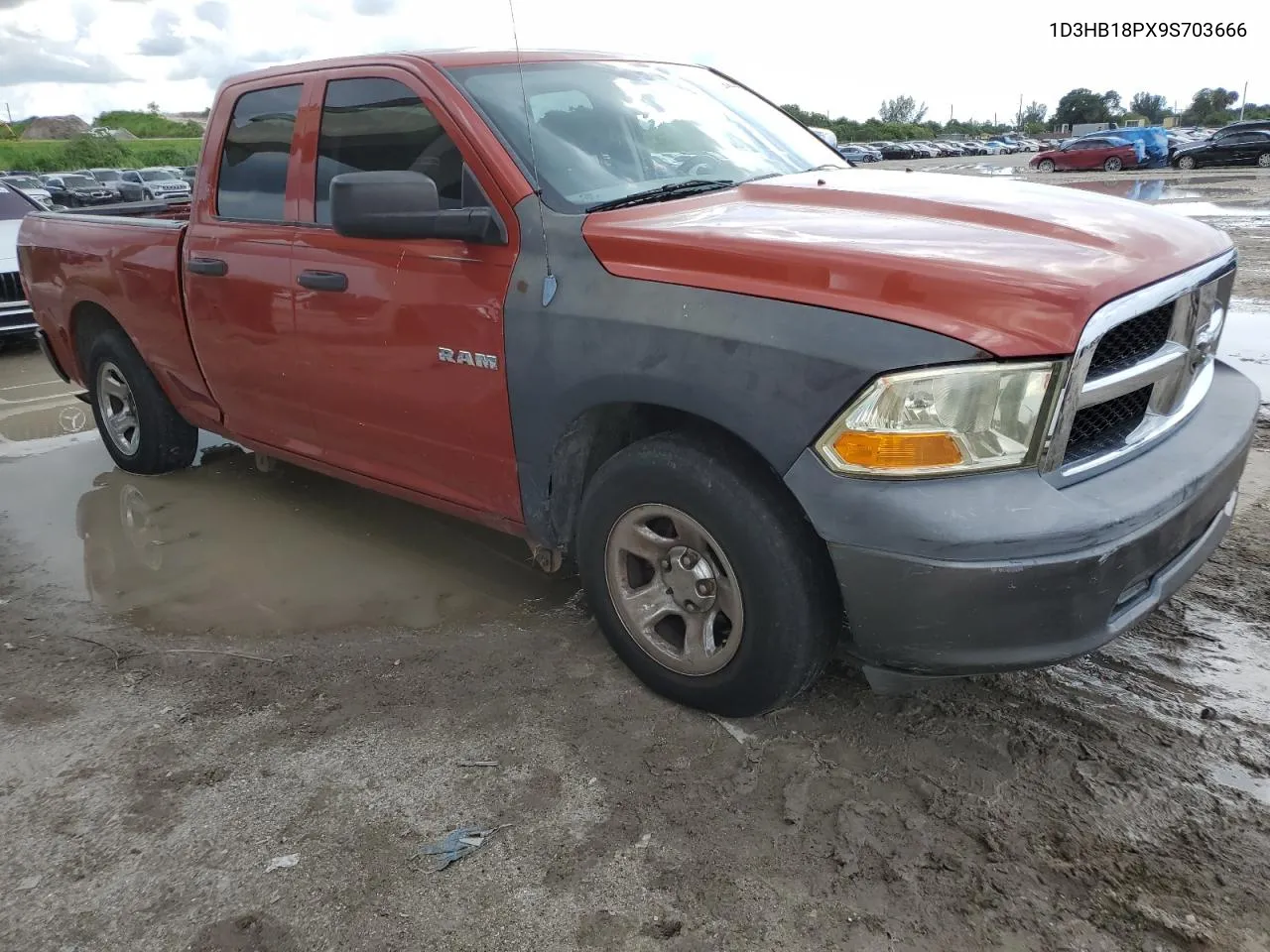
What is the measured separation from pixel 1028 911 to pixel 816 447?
1098 millimetres

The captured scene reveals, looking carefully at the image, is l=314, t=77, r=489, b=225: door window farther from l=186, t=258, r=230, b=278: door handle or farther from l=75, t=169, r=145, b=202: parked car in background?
l=75, t=169, r=145, b=202: parked car in background

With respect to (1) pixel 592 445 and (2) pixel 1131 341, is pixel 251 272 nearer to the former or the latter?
(1) pixel 592 445

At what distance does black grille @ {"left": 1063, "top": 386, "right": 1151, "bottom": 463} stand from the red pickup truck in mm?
12

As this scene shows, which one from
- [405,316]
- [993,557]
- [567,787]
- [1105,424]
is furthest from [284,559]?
[1105,424]

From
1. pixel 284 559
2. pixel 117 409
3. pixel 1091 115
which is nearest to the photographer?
pixel 284 559

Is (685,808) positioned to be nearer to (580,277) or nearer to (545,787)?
(545,787)

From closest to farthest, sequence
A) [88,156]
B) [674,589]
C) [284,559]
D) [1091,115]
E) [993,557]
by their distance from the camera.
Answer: [993,557] → [674,589] → [284,559] → [88,156] → [1091,115]

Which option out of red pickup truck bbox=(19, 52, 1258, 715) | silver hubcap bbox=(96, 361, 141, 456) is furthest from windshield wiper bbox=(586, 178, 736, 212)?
silver hubcap bbox=(96, 361, 141, 456)

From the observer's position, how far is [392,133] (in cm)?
337

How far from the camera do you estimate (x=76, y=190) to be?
2578 centimetres

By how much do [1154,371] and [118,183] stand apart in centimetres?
3036

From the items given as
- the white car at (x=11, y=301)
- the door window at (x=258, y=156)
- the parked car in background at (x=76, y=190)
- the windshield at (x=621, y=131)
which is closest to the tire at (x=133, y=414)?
the door window at (x=258, y=156)

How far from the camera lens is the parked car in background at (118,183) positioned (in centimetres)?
2619

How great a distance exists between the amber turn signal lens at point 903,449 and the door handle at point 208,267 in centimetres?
285
